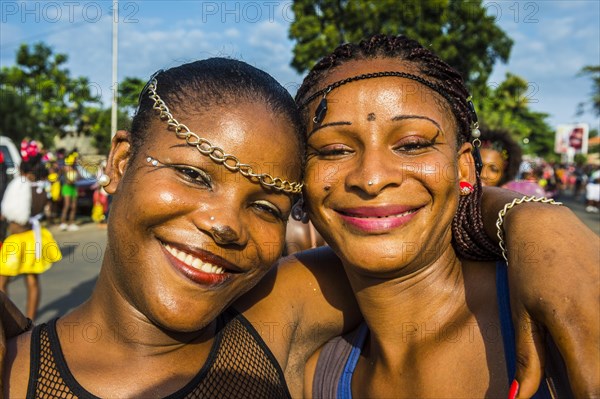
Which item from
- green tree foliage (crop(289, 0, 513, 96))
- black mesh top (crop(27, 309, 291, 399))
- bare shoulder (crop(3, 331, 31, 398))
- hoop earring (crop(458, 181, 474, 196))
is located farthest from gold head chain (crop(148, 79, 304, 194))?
green tree foliage (crop(289, 0, 513, 96))

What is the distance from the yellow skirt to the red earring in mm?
5450

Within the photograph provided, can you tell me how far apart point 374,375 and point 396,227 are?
609 millimetres

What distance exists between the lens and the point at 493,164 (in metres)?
5.52

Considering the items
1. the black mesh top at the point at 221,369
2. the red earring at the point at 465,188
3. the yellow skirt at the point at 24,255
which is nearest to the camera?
the black mesh top at the point at 221,369

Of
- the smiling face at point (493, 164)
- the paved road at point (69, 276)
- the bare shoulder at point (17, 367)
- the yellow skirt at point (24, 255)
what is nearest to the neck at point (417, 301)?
the bare shoulder at point (17, 367)

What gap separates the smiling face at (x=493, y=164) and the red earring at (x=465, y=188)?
3.66 meters

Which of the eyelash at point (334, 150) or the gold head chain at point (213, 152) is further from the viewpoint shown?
the eyelash at point (334, 150)

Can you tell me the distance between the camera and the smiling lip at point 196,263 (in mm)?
1575

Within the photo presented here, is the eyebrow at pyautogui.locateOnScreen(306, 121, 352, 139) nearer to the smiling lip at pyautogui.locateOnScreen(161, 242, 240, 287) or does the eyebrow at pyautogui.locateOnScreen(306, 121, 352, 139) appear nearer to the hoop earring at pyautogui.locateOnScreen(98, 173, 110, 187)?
the smiling lip at pyautogui.locateOnScreen(161, 242, 240, 287)

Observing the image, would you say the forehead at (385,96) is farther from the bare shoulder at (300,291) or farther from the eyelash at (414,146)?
the bare shoulder at (300,291)

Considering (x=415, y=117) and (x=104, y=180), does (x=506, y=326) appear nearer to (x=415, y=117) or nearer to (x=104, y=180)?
(x=415, y=117)

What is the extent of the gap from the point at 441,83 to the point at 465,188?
0.38 m

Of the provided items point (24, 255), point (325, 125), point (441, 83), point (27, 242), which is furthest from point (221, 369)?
point (27, 242)

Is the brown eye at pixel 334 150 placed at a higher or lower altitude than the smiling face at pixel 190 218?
higher
